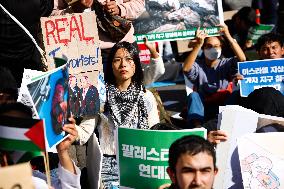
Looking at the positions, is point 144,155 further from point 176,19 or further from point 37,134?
point 176,19

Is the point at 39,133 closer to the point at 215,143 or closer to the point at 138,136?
the point at 138,136

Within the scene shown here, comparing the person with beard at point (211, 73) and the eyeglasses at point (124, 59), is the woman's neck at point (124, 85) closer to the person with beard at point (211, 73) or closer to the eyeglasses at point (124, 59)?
the eyeglasses at point (124, 59)

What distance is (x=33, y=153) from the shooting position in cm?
362

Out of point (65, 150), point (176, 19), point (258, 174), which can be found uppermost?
point (176, 19)

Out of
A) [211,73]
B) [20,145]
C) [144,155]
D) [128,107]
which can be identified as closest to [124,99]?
[128,107]

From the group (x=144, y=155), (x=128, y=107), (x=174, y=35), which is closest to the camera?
(x=144, y=155)

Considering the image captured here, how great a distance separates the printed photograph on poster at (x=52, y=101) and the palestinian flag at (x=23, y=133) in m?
0.42

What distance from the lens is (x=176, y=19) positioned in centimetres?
671

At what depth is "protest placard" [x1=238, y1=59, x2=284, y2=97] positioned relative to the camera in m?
6.59

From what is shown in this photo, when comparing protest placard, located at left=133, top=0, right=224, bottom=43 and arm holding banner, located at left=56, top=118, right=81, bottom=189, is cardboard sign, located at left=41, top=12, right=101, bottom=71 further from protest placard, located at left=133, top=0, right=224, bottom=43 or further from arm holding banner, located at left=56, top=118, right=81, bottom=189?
arm holding banner, located at left=56, top=118, right=81, bottom=189

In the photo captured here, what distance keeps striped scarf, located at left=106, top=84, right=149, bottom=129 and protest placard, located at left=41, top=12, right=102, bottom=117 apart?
0.15 metres

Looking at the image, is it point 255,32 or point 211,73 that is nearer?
point 211,73

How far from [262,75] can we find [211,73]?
0.73 metres

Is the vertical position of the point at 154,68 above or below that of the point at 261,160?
above
